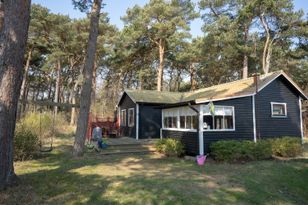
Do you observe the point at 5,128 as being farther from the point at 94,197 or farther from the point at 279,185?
the point at 279,185

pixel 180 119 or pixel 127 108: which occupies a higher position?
pixel 127 108

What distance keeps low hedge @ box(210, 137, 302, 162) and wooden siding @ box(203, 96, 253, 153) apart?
2.41 feet

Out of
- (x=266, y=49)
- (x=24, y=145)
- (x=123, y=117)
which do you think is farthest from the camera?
(x=266, y=49)

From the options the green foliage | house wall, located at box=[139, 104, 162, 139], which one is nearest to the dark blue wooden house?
house wall, located at box=[139, 104, 162, 139]

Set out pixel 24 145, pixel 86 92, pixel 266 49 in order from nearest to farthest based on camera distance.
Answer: pixel 24 145 < pixel 86 92 < pixel 266 49

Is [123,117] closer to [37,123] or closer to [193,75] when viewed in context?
[37,123]

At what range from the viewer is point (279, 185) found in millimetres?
6957

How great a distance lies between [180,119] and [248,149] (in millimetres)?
3736

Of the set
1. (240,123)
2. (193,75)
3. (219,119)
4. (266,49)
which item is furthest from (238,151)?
(193,75)

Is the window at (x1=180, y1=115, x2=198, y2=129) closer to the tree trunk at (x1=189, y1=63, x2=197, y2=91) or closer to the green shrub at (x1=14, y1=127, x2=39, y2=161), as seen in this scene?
the green shrub at (x1=14, y1=127, x2=39, y2=161)

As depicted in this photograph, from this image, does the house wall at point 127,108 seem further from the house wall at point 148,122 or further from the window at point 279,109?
the window at point 279,109

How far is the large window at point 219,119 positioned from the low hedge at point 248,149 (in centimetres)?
102

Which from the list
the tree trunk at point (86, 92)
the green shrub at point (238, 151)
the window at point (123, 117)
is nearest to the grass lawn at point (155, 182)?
the green shrub at point (238, 151)

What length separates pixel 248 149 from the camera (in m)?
10.2
